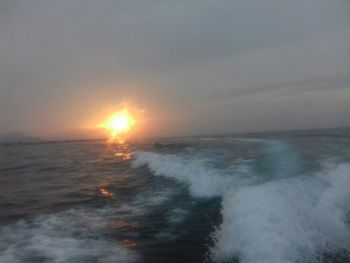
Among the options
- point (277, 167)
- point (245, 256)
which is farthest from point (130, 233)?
point (277, 167)

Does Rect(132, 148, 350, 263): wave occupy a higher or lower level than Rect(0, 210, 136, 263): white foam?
higher

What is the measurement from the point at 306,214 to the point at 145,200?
5840 mm

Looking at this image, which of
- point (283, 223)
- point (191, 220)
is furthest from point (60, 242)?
point (283, 223)

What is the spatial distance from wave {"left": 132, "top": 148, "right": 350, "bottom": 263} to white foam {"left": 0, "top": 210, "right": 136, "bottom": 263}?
2482 millimetres

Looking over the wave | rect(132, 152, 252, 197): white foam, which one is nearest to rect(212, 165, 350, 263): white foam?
the wave

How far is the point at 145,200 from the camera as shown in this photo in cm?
1195

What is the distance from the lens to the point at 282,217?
7.63 metres

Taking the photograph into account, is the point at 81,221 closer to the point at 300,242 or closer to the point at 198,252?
the point at 198,252

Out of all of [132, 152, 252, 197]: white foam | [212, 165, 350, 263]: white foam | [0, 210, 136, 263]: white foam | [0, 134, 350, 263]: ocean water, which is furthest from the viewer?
[132, 152, 252, 197]: white foam

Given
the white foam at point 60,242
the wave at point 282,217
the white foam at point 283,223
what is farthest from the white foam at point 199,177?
the white foam at point 60,242

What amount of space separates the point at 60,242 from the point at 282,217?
5.46m

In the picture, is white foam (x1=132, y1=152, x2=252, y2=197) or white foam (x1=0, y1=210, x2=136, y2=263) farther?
white foam (x1=132, y1=152, x2=252, y2=197)

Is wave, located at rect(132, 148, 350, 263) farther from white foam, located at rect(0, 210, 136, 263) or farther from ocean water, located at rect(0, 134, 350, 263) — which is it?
white foam, located at rect(0, 210, 136, 263)

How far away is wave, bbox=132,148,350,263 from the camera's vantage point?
632 cm
